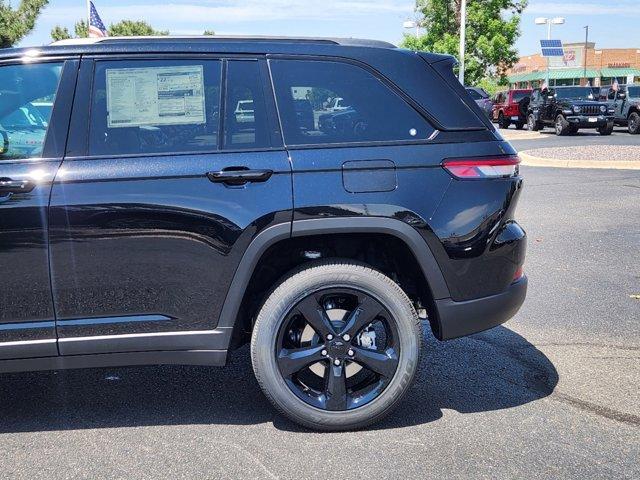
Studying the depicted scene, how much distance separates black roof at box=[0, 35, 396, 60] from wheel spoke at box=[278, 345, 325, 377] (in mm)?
1483

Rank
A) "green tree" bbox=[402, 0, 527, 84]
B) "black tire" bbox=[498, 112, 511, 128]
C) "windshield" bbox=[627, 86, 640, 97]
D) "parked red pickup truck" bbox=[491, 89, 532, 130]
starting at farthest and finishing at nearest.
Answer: "green tree" bbox=[402, 0, 527, 84], "black tire" bbox=[498, 112, 511, 128], "parked red pickup truck" bbox=[491, 89, 532, 130], "windshield" bbox=[627, 86, 640, 97]

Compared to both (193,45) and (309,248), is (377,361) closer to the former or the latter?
(309,248)

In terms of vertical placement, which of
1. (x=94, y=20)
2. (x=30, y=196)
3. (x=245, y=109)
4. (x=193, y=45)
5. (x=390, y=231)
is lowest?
(x=390, y=231)

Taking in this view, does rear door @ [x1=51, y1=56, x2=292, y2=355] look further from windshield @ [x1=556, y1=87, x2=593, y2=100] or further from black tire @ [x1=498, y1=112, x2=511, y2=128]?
black tire @ [x1=498, y1=112, x2=511, y2=128]

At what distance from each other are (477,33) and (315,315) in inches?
1574

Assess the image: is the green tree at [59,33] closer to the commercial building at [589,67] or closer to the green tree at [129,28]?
the green tree at [129,28]

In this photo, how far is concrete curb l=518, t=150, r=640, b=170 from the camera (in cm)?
1560

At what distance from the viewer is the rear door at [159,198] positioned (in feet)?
10.9

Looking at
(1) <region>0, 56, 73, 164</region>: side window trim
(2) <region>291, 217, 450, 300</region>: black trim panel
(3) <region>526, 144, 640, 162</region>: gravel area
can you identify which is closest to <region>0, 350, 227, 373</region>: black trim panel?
(2) <region>291, 217, 450, 300</region>: black trim panel

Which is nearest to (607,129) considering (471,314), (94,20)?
(94,20)

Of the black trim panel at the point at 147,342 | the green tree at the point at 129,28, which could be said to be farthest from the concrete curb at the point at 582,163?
the green tree at the point at 129,28

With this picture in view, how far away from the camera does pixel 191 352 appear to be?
3.46 m

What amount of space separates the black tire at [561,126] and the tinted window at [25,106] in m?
25.9

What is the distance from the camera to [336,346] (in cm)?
353
